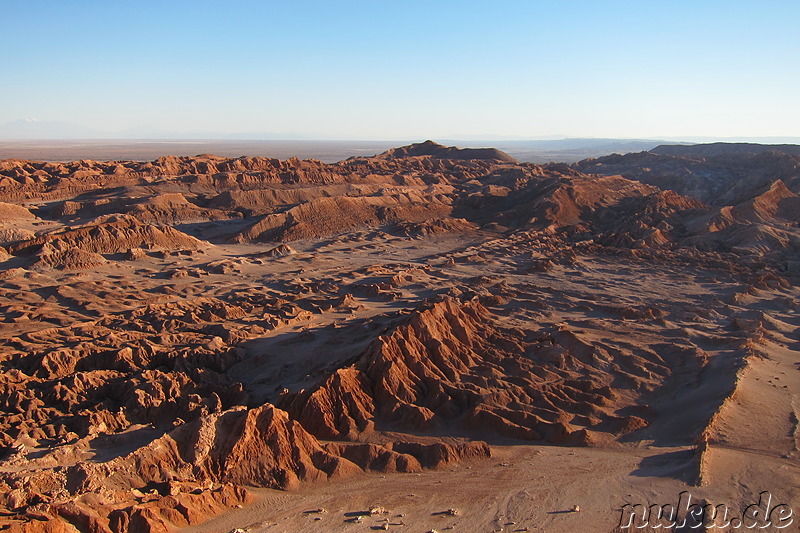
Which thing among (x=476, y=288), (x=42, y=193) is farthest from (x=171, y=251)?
(x=42, y=193)

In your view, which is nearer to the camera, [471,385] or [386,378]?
[386,378]

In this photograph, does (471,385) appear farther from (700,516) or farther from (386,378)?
(700,516)

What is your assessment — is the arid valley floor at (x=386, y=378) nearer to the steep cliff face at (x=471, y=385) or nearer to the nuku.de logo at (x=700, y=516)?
the steep cliff face at (x=471, y=385)

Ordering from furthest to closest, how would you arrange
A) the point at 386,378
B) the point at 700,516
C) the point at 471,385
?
the point at 471,385, the point at 386,378, the point at 700,516

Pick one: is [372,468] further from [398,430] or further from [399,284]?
[399,284]

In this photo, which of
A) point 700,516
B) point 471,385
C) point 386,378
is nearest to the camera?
point 700,516

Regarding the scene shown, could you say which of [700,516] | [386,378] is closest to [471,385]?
[386,378]

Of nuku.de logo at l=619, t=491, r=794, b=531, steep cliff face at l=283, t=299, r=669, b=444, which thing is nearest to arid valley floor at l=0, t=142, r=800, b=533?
steep cliff face at l=283, t=299, r=669, b=444

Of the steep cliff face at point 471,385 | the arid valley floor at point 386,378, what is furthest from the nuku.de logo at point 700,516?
the steep cliff face at point 471,385
